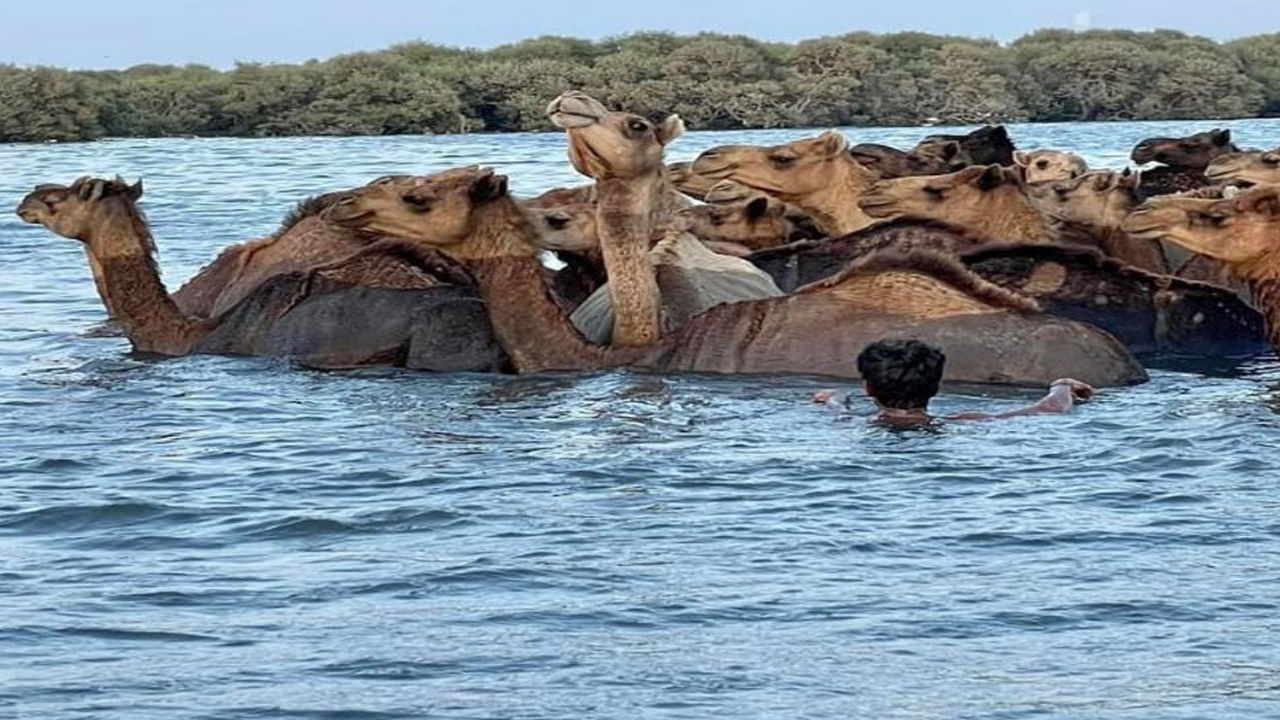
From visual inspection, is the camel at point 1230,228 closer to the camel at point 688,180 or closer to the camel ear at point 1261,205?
the camel ear at point 1261,205

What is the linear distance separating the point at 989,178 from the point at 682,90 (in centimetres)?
4370

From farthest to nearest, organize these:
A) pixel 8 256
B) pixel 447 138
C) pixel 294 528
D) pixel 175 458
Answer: pixel 447 138 → pixel 8 256 → pixel 175 458 → pixel 294 528

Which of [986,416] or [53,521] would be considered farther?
[986,416]

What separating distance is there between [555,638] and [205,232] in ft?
62.9

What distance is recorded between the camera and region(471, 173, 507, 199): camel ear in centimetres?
1349

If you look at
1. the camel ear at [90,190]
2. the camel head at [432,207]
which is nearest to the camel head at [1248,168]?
the camel head at [432,207]

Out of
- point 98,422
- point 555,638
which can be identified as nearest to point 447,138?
point 98,422

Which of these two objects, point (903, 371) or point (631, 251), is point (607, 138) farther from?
point (903, 371)

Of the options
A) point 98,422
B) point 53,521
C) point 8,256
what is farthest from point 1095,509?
point 8,256

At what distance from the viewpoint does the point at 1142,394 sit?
1233 centimetres

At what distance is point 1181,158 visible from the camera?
61.1ft

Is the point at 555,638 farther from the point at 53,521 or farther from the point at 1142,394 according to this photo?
the point at 1142,394

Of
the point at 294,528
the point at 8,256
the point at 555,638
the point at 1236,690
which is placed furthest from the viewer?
the point at 8,256

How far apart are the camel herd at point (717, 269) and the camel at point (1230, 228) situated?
0.01 metres
